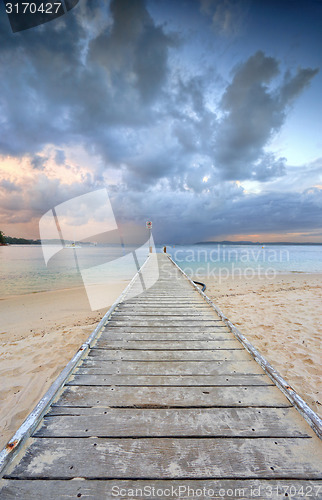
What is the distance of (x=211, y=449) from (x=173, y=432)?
337 millimetres

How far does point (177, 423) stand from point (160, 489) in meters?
0.53

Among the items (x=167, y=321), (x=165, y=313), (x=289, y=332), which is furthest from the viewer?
(x=289, y=332)

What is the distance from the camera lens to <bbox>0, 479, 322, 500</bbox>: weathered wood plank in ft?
4.33

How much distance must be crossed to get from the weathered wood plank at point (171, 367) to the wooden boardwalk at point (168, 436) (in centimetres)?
1

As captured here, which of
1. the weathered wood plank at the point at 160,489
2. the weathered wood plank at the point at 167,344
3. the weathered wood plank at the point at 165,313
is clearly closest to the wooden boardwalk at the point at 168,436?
the weathered wood plank at the point at 160,489

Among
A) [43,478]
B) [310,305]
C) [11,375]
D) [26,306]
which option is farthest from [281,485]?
[26,306]

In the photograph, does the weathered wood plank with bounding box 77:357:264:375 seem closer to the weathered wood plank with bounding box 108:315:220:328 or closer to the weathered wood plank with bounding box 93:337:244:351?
the weathered wood plank with bounding box 93:337:244:351

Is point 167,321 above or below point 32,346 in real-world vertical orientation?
above

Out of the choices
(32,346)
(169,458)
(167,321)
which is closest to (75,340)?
(32,346)

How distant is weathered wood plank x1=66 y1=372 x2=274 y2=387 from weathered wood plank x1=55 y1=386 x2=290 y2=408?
0.07 m

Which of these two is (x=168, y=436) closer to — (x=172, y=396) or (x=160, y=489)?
(x=160, y=489)

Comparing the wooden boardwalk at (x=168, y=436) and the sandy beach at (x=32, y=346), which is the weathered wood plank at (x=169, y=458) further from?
the sandy beach at (x=32, y=346)

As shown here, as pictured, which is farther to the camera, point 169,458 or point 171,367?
point 171,367

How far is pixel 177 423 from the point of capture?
1.86 metres
